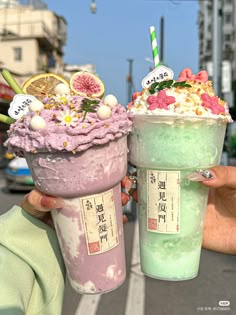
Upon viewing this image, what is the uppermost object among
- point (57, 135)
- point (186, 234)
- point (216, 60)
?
point (216, 60)

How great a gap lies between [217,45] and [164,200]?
23.0ft

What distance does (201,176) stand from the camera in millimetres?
1100

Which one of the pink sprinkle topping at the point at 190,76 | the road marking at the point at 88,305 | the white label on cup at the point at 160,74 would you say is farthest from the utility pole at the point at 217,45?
the white label on cup at the point at 160,74

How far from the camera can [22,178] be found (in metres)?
8.18

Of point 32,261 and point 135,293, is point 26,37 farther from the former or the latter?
point 32,261

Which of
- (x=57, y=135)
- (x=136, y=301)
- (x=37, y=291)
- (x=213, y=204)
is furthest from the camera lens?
(x=136, y=301)

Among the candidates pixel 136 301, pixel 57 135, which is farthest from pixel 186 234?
pixel 136 301

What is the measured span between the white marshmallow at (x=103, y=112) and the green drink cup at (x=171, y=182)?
0.14 meters

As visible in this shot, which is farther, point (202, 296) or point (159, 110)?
point (202, 296)

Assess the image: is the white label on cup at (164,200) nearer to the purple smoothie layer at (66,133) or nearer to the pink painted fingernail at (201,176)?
the pink painted fingernail at (201,176)

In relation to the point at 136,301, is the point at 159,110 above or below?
above

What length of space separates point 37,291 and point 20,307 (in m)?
0.14

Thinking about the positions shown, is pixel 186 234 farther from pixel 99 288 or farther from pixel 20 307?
pixel 20 307

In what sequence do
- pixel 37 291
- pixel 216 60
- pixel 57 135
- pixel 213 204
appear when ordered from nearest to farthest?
pixel 57 135 → pixel 37 291 → pixel 213 204 → pixel 216 60
